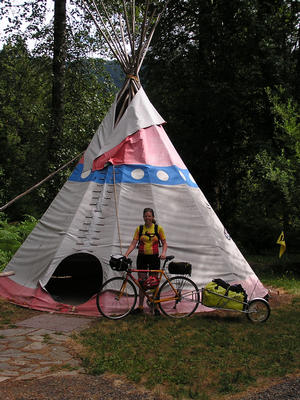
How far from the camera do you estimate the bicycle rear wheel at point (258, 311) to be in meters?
7.07

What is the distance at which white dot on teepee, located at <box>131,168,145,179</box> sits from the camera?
8.38 meters

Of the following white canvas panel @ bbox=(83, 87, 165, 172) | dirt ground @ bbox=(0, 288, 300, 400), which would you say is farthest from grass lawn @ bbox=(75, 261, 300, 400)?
white canvas panel @ bbox=(83, 87, 165, 172)

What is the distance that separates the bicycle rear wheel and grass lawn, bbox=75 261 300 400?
0.12 m

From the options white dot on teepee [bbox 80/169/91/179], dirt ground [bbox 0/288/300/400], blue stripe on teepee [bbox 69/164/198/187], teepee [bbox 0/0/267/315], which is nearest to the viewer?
dirt ground [bbox 0/288/300/400]

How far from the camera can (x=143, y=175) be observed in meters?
8.38

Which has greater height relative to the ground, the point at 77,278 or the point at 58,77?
the point at 58,77

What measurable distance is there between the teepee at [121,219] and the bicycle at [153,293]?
288 millimetres

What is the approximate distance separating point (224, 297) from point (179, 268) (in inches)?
31.6

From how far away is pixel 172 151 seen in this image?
9086mm

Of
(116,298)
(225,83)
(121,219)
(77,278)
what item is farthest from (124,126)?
(225,83)

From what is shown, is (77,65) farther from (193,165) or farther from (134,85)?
(134,85)

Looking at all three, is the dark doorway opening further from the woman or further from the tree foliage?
the tree foliage

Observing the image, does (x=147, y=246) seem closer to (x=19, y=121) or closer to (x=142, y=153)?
(x=142, y=153)

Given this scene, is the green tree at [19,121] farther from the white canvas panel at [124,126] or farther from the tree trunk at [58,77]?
the white canvas panel at [124,126]
